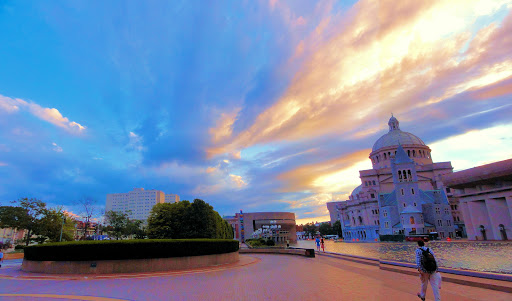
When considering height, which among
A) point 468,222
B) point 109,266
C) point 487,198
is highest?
point 487,198

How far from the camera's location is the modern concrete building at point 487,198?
145 ft

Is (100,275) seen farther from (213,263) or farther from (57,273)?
(213,263)

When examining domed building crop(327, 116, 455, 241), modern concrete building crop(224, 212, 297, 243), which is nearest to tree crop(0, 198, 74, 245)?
domed building crop(327, 116, 455, 241)

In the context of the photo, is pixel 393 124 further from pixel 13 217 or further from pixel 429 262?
pixel 13 217

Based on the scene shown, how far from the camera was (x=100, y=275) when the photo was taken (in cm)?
1579

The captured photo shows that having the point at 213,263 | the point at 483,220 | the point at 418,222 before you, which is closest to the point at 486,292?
the point at 213,263

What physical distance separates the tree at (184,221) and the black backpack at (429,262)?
23038 millimetres

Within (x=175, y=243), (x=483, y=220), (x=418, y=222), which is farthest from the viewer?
(x=418, y=222)

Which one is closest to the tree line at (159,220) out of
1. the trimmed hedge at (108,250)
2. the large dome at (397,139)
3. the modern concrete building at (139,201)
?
the trimmed hedge at (108,250)

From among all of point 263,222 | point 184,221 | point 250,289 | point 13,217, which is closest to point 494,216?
point 184,221

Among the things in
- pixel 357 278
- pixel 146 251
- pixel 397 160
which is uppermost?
pixel 397 160

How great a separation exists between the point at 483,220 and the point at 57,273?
6276cm

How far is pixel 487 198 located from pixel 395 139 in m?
43.4

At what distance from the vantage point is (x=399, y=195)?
70875 mm
